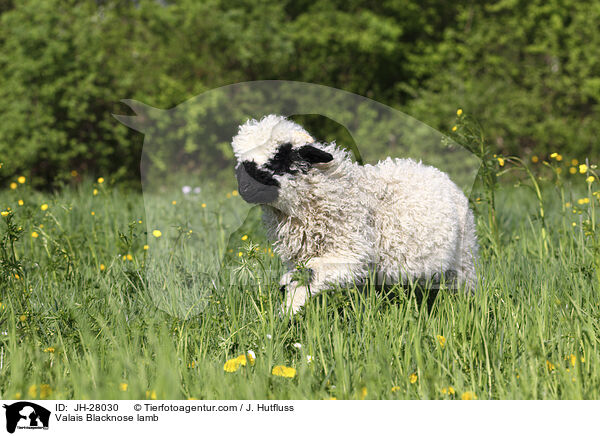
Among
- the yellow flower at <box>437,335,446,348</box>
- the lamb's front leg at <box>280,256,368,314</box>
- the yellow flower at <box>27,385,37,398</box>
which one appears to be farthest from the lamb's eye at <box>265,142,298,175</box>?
the yellow flower at <box>27,385,37,398</box>

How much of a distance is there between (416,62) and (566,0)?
2.87 metres

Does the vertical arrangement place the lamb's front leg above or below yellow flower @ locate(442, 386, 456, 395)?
above

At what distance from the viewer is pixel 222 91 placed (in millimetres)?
3129

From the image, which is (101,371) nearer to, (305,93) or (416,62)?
(305,93)

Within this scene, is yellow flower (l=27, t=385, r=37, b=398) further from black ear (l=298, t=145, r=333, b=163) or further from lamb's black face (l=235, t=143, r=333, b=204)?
black ear (l=298, t=145, r=333, b=163)

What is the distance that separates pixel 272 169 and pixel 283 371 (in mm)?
839

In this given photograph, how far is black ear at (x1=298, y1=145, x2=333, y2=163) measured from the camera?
2324 mm

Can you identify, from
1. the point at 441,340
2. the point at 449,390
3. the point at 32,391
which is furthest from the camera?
the point at 441,340

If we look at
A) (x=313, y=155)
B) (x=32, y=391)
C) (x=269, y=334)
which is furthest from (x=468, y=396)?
(x=32, y=391)

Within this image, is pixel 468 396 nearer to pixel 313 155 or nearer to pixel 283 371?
pixel 283 371

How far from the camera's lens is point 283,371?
2.19 m
